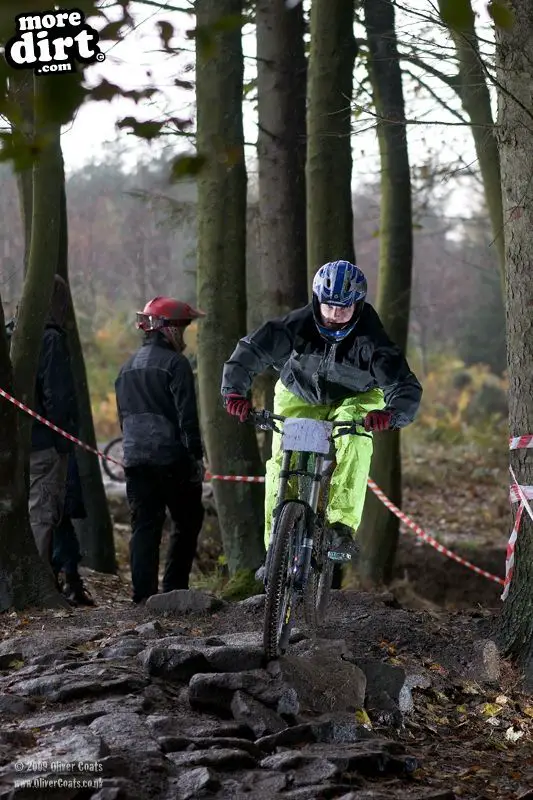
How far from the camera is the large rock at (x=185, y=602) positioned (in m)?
7.34

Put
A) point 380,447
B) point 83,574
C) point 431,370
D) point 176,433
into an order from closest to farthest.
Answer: point 176,433 < point 83,574 < point 380,447 < point 431,370

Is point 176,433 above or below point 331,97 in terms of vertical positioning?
below

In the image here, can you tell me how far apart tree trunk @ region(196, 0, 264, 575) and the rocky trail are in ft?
6.74

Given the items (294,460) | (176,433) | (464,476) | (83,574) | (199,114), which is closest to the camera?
(294,460)

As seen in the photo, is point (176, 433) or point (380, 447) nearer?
point (176, 433)

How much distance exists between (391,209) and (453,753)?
26.8 ft

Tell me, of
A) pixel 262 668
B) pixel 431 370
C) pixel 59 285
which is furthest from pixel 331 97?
pixel 431 370

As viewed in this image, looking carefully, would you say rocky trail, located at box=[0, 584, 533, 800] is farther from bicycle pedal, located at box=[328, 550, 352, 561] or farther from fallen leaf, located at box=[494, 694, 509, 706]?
bicycle pedal, located at box=[328, 550, 352, 561]

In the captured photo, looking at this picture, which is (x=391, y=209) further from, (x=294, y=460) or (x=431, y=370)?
(x=431, y=370)

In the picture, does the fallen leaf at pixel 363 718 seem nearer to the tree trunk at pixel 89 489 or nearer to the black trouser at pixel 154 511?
the black trouser at pixel 154 511

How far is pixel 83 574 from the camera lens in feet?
34.8

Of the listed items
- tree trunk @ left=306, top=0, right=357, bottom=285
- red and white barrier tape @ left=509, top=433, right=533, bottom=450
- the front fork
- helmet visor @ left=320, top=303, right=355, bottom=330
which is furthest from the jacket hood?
red and white barrier tape @ left=509, top=433, right=533, bottom=450

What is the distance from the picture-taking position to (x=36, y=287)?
7.93 m

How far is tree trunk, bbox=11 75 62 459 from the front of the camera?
25.7 feet
